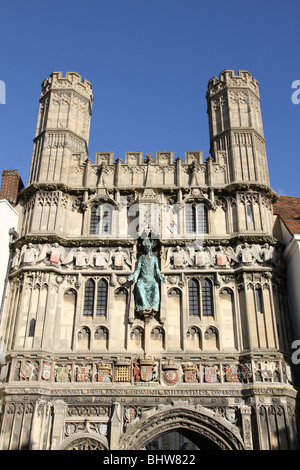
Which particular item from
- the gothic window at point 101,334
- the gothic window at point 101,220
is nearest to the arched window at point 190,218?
the gothic window at point 101,220

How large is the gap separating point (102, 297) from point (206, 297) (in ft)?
13.0

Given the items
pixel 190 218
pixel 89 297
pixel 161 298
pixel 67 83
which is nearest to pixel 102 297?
pixel 89 297

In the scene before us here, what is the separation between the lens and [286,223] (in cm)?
1998

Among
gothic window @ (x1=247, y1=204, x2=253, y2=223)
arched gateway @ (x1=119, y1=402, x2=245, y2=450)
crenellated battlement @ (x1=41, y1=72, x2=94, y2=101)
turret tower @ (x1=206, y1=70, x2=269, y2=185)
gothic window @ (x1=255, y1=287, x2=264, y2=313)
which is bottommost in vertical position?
arched gateway @ (x1=119, y1=402, x2=245, y2=450)

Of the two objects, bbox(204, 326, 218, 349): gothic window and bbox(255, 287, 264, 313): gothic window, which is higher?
bbox(255, 287, 264, 313): gothic window

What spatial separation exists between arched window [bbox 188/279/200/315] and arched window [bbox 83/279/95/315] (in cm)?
373

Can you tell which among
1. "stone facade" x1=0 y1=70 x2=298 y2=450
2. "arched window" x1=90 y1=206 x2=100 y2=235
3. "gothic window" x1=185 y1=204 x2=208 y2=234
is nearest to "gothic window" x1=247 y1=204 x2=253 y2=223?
"stone facade" x1=0 y1=70 x2=298 y2=450

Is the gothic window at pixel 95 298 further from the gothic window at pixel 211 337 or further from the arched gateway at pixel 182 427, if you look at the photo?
the arched gateway at pixel 182 427

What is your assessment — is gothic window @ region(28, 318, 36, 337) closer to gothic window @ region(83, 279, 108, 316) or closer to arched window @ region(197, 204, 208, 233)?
gothic window @ region(83, 279, 108, 316)

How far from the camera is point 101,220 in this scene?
20594 mm

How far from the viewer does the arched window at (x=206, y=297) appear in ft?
60.6

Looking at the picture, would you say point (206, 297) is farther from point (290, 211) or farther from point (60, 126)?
point (60, 126)

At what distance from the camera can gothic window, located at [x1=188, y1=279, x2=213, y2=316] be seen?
60.6 feet

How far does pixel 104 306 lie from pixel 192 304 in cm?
334
